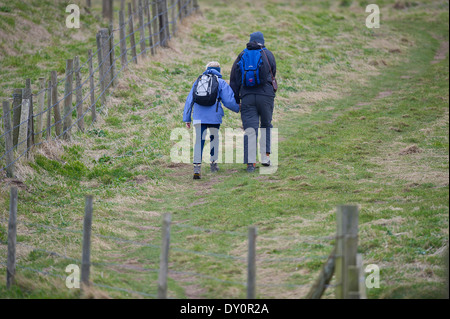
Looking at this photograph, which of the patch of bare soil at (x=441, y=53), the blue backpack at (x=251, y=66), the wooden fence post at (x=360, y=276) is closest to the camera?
the wooden fence post at (x=360, y=276)

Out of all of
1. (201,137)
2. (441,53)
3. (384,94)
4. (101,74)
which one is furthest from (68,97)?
(441,53)

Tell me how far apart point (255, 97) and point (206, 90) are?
0.87m

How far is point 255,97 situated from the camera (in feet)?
33.8

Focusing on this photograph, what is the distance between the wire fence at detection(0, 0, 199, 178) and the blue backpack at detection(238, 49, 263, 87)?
366cm

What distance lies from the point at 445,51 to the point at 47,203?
17738 mm

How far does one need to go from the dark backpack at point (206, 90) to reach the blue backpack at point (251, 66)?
48cm

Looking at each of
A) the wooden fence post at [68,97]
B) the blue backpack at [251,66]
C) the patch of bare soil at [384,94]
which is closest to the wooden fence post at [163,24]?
the patch of bare soil at [384,94]

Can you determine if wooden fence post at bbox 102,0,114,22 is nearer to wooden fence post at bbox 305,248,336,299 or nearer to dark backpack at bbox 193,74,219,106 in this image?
dark backpack at bbox 193,74,219,106

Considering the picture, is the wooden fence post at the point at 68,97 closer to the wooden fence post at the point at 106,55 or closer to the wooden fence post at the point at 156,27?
the wooden fence post at the point at 106,55

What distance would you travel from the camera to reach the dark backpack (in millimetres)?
10047

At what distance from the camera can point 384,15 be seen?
29.0 metres

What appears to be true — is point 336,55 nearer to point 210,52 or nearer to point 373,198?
point 210,52

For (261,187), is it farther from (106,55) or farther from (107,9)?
(107,9)

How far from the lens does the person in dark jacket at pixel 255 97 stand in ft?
33.5
